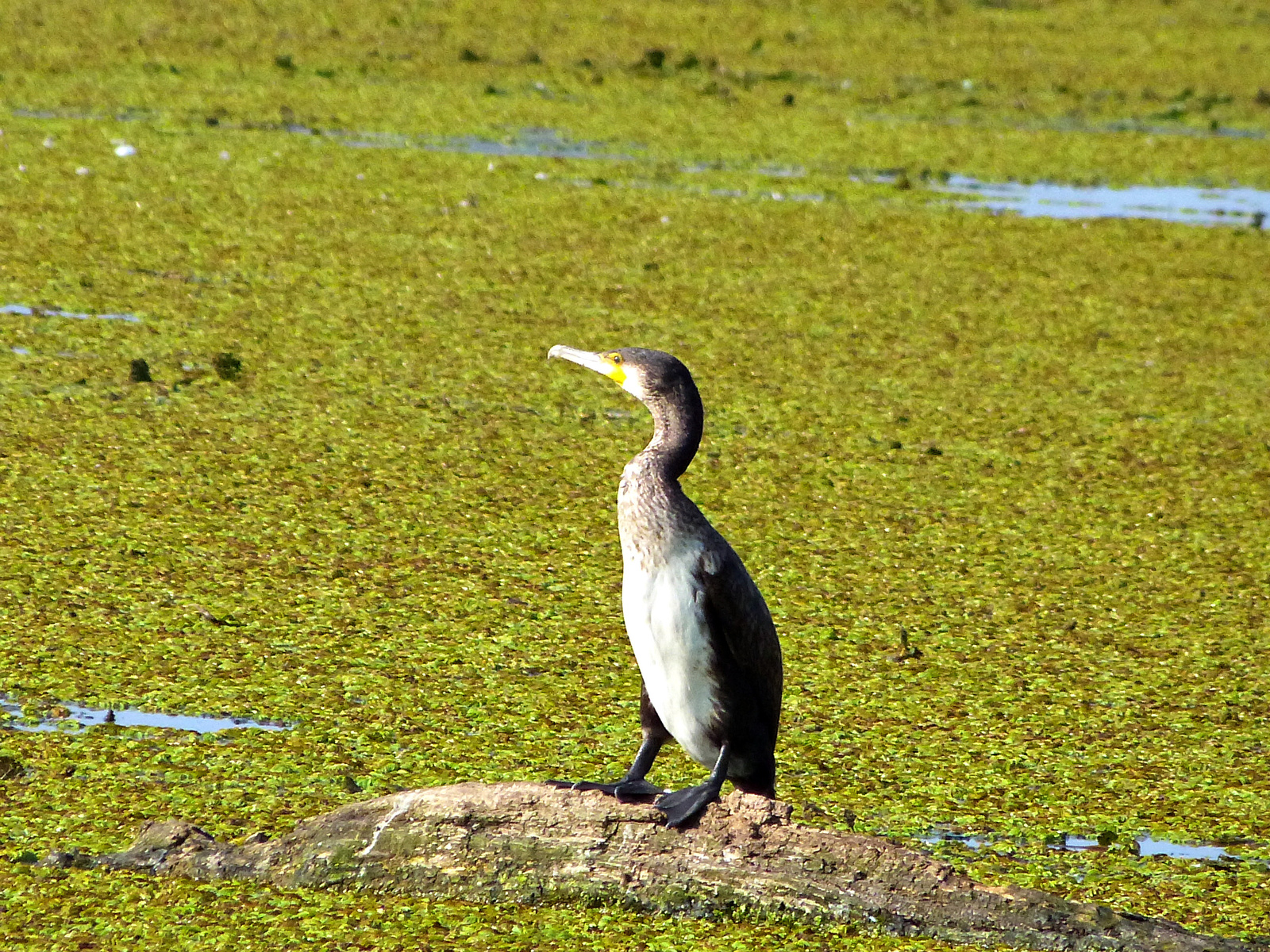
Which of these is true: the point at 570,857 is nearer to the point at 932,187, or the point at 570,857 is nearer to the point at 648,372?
the point at 648,372

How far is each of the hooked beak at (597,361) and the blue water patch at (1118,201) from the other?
253 inches

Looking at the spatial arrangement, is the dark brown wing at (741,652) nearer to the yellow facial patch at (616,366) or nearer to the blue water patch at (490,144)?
the yellow facial patch at (616,366)

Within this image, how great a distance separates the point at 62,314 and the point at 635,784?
158 inches

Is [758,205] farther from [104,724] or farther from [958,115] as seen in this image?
[104,724]

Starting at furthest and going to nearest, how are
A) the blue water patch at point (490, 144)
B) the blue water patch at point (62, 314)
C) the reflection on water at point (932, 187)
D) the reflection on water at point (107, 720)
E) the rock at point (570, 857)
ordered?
1. the blue water patch at point (490, 144)
2. the reflection on water at point (932, 187)
3. the blue water patch at point (62, 314)
4. the reflection on water at point (107, 720)
5. the rock at point (570, 857)

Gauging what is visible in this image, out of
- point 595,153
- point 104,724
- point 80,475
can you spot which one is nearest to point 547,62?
point 595,153

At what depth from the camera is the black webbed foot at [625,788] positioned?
300cm

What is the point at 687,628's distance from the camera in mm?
2982

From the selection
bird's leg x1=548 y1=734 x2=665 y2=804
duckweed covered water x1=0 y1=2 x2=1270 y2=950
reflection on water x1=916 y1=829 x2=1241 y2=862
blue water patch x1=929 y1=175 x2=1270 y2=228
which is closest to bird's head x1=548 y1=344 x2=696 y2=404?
bird's leg x1=548 y1=734 x2=665 y2=804

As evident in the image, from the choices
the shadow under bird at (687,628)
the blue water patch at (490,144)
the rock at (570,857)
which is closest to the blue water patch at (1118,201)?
the blue water patch at (490,144)

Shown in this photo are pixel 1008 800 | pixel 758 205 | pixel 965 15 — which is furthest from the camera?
pixel 965 15

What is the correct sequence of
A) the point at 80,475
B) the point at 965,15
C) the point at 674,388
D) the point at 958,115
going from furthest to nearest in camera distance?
1. the point at 965,15
2. the point at 958,115
3. the point at 80,475
4. the point at 674,388

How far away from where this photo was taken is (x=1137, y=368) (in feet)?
22.6

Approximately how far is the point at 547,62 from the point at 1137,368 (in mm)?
6420
